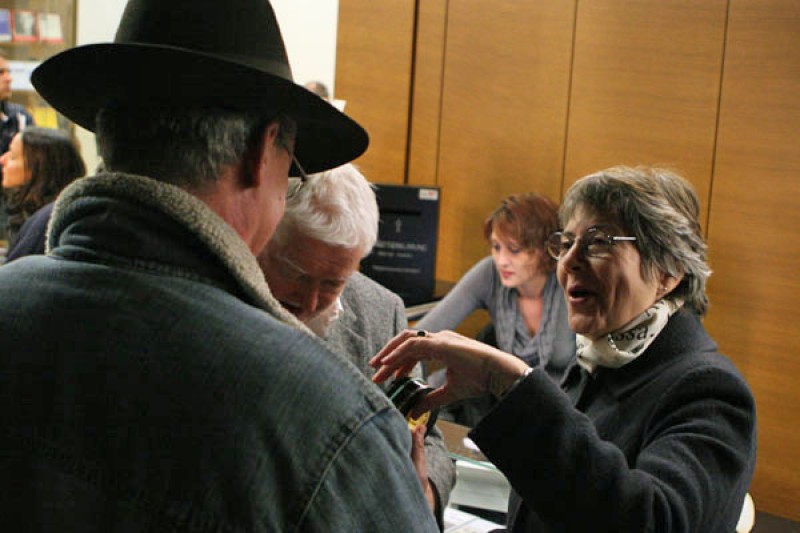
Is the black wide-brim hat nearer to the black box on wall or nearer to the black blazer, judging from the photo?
the black blazer

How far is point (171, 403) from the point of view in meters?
0.74

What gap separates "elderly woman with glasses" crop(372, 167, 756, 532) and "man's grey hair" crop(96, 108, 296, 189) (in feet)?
2.31

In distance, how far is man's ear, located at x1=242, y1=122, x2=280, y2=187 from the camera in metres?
0.89

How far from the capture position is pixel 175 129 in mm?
841

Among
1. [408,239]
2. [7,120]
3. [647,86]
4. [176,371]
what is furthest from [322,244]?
[7,120]

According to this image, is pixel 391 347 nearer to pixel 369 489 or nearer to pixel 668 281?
pixel 668 281

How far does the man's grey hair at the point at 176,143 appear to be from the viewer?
0.84 metres

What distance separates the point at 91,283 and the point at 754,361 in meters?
4.30

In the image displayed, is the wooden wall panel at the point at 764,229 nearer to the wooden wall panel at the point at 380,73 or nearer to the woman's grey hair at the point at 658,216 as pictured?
the wooden wall panel at the point at 380,73

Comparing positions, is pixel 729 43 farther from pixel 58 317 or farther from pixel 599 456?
pixel 58 317

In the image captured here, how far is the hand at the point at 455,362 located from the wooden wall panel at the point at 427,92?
165 inches

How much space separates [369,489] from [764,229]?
4232mm

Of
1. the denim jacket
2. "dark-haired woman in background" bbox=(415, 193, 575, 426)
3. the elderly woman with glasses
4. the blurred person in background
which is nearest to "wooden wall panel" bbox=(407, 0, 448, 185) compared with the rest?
"dark-haired woman in background" bbox=(415, 193, 575, 426)

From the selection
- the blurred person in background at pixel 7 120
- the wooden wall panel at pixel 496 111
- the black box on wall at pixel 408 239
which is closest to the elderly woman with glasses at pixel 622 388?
the black box on wall at pixel 408 239
